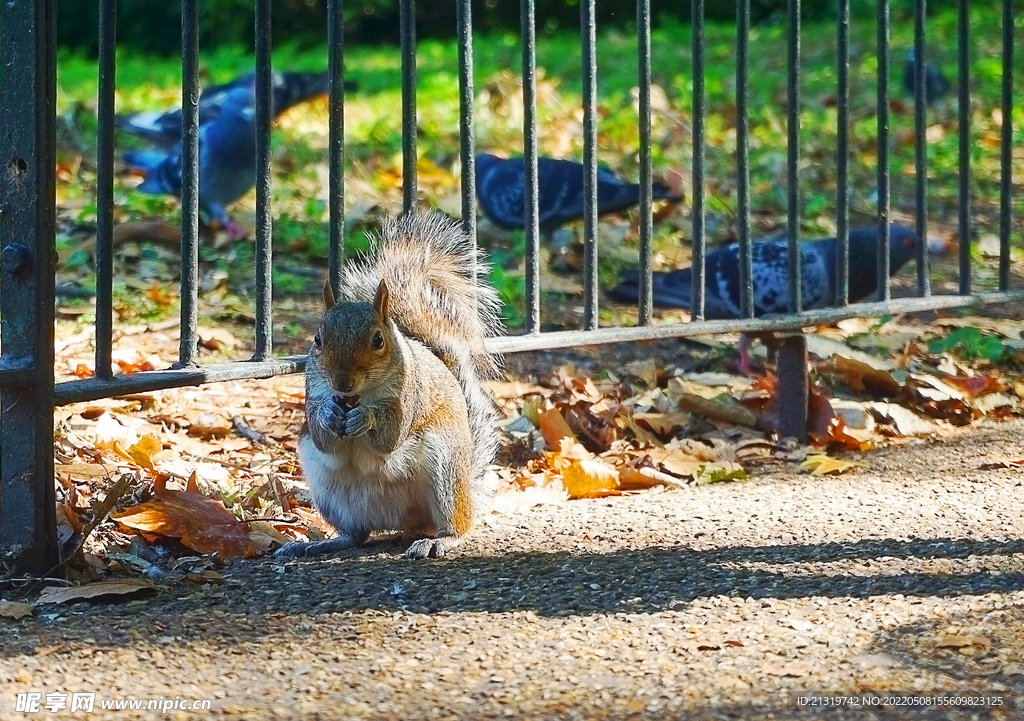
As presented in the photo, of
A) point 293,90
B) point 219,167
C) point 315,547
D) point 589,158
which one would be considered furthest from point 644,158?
point 293,90

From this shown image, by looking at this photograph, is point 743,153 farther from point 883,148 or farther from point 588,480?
point 588,480

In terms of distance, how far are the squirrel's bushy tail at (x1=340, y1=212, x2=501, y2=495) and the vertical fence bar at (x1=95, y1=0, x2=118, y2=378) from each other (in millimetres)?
806

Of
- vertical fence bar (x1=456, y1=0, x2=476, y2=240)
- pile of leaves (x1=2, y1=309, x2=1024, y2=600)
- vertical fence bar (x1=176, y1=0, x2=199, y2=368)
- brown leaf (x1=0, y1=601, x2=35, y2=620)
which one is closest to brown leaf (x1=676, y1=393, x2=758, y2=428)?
pile of leaves (x1=2, y1=309, x2=1024, y2=600)

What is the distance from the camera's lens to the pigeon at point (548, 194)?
6.59 m

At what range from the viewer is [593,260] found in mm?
3859

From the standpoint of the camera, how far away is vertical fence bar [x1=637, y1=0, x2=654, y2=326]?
12.8 ft

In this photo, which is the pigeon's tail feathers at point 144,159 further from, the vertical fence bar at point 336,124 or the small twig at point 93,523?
the small twig at point 93,523

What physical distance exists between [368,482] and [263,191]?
0.75 m

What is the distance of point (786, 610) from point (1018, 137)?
6752mm

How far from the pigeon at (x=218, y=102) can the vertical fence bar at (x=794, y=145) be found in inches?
119

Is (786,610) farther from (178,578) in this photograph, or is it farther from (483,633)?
(178,578)

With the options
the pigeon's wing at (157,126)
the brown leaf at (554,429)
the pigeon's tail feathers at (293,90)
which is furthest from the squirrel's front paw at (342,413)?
the pigeon's tail feathers at (293,90)

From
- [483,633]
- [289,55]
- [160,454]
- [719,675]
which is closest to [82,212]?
[160,454]

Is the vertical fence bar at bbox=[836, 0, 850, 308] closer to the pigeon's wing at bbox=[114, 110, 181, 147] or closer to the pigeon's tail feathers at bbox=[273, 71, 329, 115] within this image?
the pigeon's wing at bbox=[114, 110, 181, 147]
